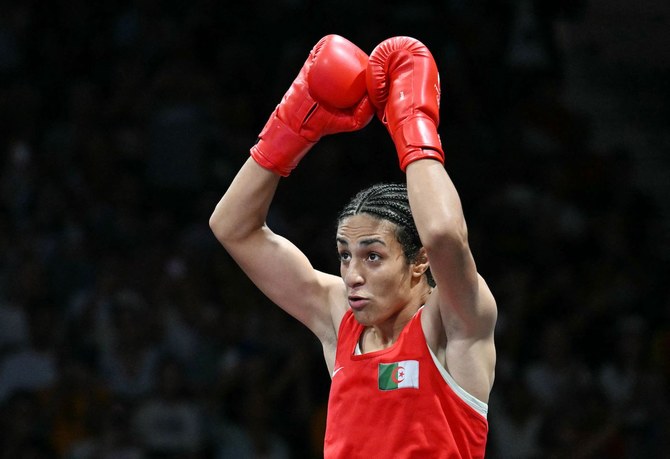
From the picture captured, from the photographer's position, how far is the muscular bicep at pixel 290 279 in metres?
2.99

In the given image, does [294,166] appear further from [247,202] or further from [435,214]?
[435,214]

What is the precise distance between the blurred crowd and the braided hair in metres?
2.76

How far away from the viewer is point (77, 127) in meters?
6.63

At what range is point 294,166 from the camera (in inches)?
117

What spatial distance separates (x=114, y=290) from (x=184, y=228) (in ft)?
2.17

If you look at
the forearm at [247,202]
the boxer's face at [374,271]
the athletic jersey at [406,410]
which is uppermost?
the forearm at [247,202]

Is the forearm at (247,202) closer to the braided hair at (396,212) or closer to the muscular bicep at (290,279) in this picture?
the muscular bicep at (290,279)

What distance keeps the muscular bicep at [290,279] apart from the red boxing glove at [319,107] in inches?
8.2

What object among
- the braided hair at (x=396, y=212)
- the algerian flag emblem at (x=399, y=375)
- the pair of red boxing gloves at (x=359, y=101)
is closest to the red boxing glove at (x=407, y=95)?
the pair of red boxing gloves at (x=359, y=101)

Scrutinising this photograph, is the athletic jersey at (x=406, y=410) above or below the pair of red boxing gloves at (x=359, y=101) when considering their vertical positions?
below

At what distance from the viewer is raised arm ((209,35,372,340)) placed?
282 cm

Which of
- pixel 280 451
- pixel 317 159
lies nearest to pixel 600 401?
pixel 280 451

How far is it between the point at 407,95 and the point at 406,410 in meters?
0.74

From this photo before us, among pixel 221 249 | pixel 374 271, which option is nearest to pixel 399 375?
pixel 374 271
